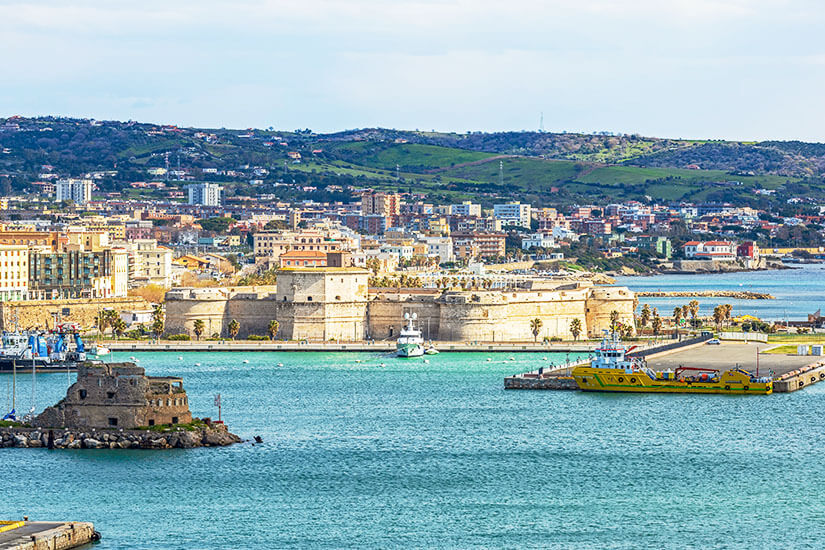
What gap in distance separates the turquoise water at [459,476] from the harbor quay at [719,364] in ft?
4.90

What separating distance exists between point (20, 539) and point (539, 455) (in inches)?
642

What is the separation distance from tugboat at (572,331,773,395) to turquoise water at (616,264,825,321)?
36431 millimetres

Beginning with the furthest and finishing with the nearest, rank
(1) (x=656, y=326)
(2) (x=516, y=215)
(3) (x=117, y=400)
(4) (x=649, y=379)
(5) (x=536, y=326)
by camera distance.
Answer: (2) (x=516, y=215)
(1) (x=656, y=326)
(5) (x=536, y=326)
(4) (x=649, y=379)
(3) (x=117, y=400)

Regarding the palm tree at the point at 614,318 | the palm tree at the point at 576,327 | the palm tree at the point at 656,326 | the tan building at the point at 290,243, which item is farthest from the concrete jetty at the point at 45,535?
the tan building at the point at 290,243

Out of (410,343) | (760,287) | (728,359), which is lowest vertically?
(728,359)

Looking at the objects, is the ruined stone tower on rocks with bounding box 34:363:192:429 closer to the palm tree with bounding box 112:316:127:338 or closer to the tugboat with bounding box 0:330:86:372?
the tugboat with bounding box 0:330:86:372

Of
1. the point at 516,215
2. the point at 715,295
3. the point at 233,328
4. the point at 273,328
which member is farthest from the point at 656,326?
the point at 516,215

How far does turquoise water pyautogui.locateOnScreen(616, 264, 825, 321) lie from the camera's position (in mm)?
101438

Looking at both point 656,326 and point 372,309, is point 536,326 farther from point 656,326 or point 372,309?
point 656,326

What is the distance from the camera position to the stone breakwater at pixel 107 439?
4088 centimetres

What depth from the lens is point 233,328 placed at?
74.6 meters

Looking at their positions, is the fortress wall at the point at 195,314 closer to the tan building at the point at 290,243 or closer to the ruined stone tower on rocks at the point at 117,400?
the ruined stone tower on rocks at the point at 117,400

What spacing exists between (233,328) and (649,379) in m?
23.8

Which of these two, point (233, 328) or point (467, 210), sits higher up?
point (467, 210)
